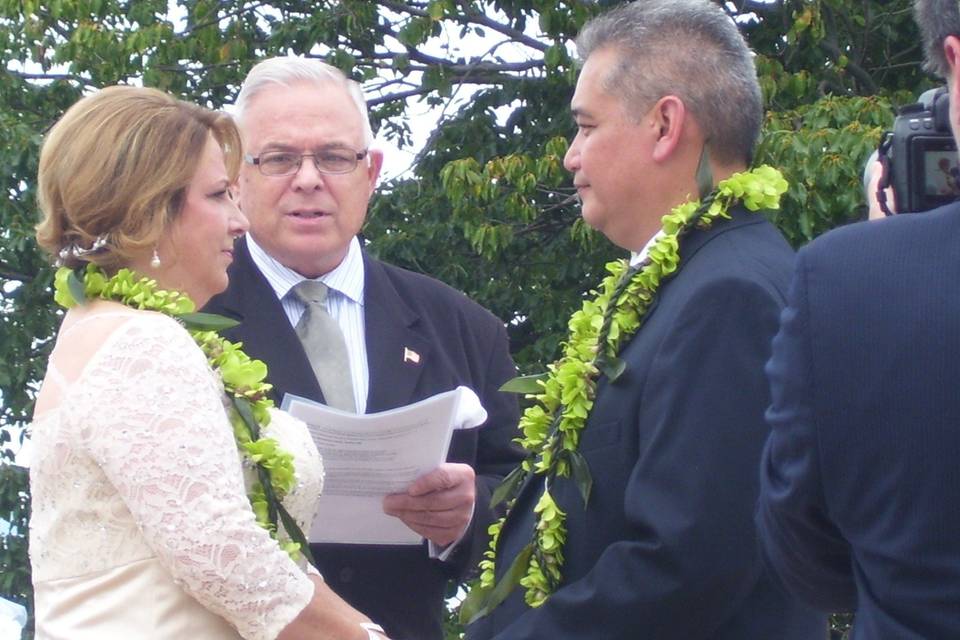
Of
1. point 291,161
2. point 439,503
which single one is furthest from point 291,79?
point 439,503

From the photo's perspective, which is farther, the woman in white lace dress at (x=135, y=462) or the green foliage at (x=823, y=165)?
the green foliage at (x=823, y=165)

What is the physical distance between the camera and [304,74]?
13.0 ft

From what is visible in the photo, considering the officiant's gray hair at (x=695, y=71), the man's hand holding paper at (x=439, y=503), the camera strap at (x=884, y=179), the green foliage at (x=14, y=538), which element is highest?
the officiant's gray hair at (x=695, y=71)

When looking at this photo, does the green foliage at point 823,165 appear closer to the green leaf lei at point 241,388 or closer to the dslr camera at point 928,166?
the green leaf lei at point 241,388

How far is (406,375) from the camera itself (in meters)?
3.83

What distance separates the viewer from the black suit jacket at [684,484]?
266 cm

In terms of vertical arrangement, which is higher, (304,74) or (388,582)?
(304,74)

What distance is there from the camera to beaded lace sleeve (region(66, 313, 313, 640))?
2635 millimetres

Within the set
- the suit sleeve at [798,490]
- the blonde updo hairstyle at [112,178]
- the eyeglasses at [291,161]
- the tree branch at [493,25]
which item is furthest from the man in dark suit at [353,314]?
the tree branch at [493,25]

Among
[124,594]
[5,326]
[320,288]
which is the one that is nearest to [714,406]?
[124,594]

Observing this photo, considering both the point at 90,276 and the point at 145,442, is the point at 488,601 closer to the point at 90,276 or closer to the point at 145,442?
the point at 145,442

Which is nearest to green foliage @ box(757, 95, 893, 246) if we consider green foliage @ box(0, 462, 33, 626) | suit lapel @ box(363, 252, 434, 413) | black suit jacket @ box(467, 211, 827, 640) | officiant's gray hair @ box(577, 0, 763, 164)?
suit lapel @ box(363, 252, 434, 413)

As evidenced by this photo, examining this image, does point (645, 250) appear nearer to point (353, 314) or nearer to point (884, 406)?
point (353, 314)

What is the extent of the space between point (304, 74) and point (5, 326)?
6159mm
